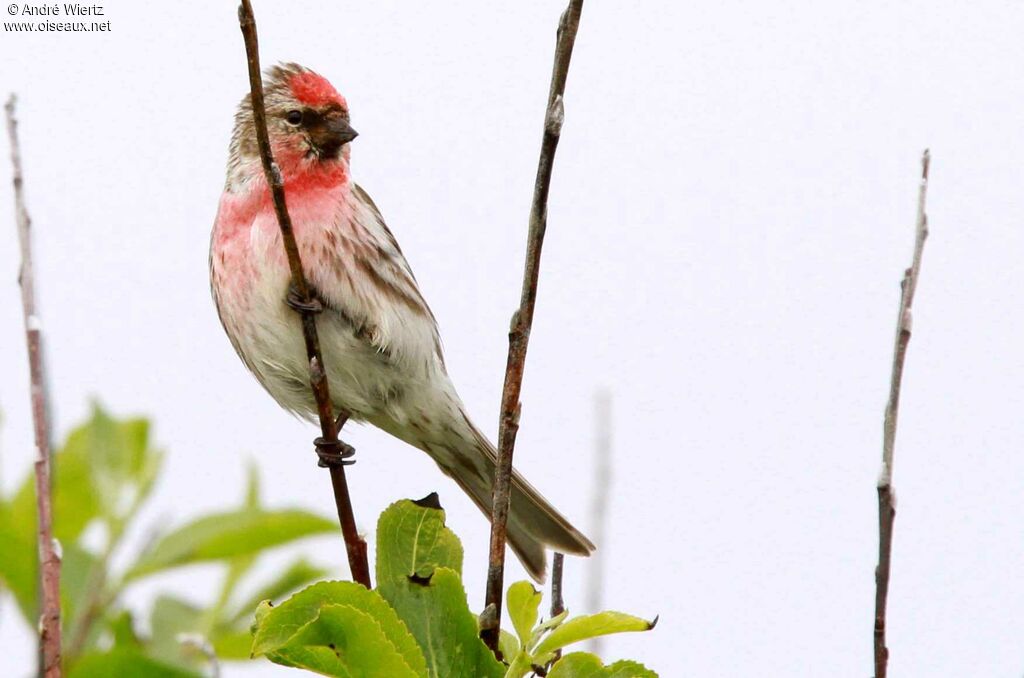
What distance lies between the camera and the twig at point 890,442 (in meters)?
2.54

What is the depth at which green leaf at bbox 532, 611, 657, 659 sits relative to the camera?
2.86m

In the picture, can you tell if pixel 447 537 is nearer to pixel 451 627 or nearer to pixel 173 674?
pixel 451 627

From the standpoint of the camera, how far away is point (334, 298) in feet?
20.2

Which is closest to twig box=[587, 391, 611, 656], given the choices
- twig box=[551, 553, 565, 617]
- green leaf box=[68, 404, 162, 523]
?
twig box=[551, 553, 565, 617]

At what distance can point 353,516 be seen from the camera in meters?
3.49

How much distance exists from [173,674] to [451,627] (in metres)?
1.25

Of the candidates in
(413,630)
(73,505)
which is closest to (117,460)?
(73,505)

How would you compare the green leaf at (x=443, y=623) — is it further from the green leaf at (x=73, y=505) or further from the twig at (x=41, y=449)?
the green leaf at (x=73, y=505)

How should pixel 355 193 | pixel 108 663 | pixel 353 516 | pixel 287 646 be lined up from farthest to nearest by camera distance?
pixel 355 193 < pixel 108 663 < pixel 353 516 < pixel 287 646

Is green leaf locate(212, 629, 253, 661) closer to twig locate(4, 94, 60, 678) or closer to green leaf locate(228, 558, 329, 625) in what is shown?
green leaf locate(228, 558, 329, 625)

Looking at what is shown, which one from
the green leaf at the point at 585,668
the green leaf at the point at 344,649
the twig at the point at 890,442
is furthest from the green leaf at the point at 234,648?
the twig at the point at 890,442

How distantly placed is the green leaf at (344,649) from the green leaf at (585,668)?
0.96ft

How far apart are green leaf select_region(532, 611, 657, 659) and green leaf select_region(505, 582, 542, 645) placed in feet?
0.14

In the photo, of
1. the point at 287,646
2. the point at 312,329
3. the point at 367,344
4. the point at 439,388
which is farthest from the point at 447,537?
the point at 439,388
